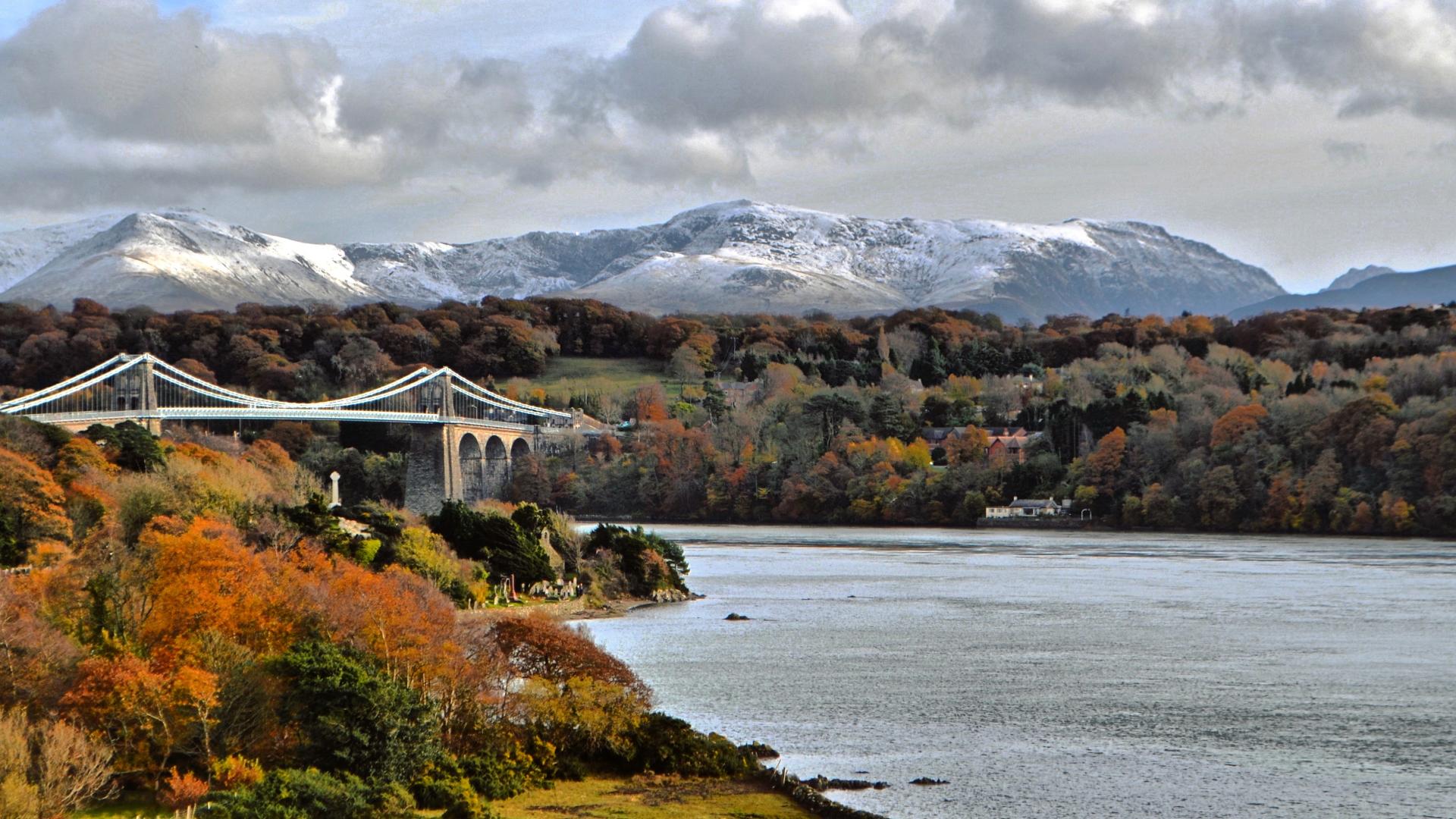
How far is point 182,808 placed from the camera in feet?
56.8

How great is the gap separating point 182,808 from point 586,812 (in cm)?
449

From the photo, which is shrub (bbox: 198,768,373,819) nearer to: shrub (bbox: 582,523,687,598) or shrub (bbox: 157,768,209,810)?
shrub (bbox: 157,768,209,810)

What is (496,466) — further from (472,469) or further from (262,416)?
(262,416)

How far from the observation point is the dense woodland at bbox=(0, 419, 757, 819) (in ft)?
57.5

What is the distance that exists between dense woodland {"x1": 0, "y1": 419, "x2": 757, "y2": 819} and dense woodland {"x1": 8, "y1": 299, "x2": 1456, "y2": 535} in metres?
56.8

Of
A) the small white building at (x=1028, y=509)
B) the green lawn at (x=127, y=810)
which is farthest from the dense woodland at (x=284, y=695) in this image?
the small white building at (x=1028, y=509)

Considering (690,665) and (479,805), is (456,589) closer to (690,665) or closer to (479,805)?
(690,665)

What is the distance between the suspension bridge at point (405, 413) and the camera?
6109 cm

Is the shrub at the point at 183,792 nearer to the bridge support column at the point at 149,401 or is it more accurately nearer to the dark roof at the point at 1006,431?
the bridge support column at the point at 149,401

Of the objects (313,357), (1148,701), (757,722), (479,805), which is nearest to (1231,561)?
(1148,701)

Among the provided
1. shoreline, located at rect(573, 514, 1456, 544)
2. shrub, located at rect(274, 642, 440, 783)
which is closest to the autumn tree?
shrub, located at rect(274, 642, 440, 783)

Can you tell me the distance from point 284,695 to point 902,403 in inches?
3519

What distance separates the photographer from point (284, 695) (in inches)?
766

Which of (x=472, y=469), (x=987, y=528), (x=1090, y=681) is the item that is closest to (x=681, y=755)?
(x=1090, y=681)
